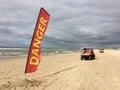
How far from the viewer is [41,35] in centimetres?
891

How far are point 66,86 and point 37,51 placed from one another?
233cm

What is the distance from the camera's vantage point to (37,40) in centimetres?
876

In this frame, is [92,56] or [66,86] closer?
[66,86]

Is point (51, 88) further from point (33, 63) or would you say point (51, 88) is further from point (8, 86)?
point (8, 86)

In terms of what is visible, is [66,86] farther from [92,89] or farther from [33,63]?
[33,63]

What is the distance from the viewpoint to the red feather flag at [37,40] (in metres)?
8.65

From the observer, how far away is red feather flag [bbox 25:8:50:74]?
8648 mm

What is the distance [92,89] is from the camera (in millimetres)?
8930

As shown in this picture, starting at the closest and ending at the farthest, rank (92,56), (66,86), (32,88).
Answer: (32,88)
(66,86)
(92,56)

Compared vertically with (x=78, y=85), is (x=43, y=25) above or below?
above

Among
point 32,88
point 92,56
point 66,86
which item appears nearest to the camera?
point 32,88

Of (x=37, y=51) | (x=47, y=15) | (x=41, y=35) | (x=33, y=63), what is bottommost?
(x=33, y=63)

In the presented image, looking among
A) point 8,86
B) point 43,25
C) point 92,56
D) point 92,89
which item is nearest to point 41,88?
point 8,86

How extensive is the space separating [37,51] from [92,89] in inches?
124
